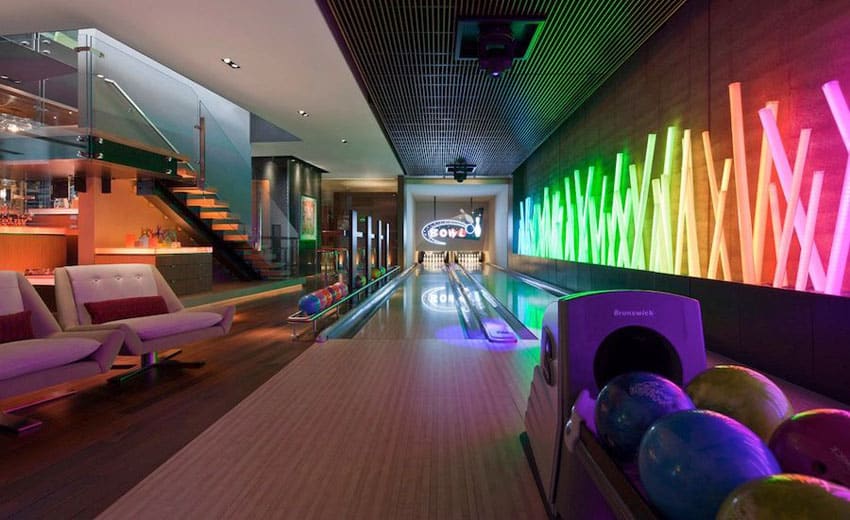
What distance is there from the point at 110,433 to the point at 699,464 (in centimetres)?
276

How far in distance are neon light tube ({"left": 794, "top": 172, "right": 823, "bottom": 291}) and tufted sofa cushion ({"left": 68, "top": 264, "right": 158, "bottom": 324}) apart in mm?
5031

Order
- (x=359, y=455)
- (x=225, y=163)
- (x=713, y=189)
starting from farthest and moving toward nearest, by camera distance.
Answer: (x=225, y=163), (x=713, y=189), (x=359, y=455)

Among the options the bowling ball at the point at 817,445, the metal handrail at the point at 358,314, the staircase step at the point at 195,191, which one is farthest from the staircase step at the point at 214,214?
the bowling ball at the point at 817,445

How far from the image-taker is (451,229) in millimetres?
21703

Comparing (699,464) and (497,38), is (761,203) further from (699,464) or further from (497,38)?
(699,464)

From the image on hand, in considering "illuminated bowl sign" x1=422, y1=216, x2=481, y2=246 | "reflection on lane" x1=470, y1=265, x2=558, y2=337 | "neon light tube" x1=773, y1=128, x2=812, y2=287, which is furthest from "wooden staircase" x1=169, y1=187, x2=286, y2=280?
"illuminated bowl sign" x1=422, y1=216, x2=481, y2=246

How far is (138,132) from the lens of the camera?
6.53 meters

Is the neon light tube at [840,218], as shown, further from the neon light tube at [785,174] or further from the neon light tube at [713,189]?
the neon light tube at [713,189]

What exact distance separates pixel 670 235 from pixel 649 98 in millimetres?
1781

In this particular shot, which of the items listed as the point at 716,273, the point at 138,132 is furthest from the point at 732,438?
the point at 138,132

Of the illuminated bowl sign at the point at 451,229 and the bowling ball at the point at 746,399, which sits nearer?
the bowling ball at the point at 746,399

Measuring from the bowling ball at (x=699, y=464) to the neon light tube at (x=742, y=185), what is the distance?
3283 mm

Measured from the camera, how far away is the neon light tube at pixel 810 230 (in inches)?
123

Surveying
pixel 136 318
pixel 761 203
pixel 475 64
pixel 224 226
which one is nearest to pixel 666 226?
pixel 761 203
